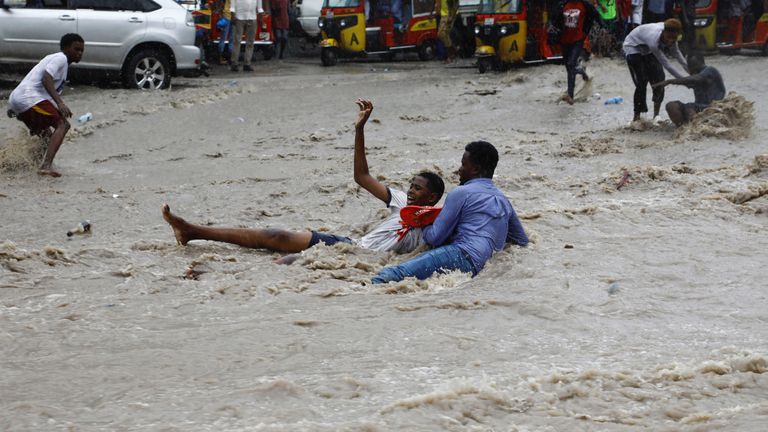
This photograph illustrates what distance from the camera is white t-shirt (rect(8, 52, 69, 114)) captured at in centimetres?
1008

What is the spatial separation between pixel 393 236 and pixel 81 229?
2.48m

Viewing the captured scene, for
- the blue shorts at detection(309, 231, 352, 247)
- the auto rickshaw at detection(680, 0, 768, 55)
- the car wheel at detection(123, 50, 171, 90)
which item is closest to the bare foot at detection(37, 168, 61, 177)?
the blue shorts at detection(309, 231, 352, 247)

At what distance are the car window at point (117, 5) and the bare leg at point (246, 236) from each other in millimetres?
8979

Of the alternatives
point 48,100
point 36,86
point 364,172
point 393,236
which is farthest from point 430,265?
point 36,86

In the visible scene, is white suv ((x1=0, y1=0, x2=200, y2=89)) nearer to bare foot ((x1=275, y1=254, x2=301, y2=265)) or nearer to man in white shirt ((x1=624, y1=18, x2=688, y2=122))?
man in white shirt ((x1=624, y1=18, x2=688, y2=122))

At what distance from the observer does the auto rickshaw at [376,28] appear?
803 inches

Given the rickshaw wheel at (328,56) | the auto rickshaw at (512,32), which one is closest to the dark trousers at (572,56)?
the auto rickshaw at (512,32)

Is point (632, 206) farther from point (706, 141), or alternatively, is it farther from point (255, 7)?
point (255, 7)

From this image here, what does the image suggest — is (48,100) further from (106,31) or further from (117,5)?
(117,5)

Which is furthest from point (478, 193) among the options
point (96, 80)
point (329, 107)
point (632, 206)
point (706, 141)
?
point (96, 80)

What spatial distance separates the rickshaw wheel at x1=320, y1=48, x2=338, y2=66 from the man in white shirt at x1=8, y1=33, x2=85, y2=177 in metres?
10.3

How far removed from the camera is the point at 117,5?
1516cm

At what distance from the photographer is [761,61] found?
60.7 ft

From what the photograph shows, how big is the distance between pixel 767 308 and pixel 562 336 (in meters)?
1.30
